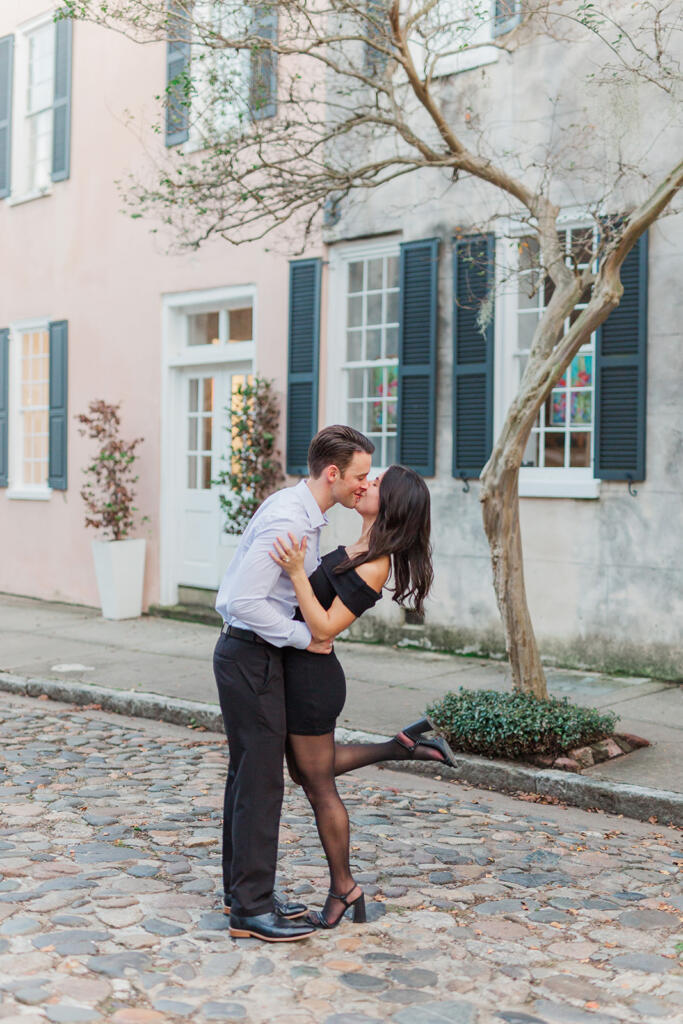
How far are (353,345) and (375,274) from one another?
68 cm

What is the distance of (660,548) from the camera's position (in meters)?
9.04

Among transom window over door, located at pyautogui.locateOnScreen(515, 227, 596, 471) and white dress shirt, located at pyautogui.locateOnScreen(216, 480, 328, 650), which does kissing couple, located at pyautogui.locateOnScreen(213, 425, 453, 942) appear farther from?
transom window over door, located at pyautogui.locateOnScreen(515, 227, 596, 471)

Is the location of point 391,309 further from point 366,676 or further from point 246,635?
point 246,635

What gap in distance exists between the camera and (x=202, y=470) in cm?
1295

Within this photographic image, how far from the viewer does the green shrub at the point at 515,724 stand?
6613mm

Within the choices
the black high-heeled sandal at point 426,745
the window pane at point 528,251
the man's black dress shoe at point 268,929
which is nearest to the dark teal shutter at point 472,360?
the window pane at point 528,251

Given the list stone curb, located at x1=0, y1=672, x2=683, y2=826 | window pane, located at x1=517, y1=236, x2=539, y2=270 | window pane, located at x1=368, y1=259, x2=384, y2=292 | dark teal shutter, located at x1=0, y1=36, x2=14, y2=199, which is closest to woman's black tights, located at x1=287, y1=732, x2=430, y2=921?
stone curb, located at x1=0, y1=672, x2=683, y2=826

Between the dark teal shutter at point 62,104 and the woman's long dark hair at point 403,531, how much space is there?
11.2m

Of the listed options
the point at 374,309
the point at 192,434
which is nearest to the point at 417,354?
the point at 374,309

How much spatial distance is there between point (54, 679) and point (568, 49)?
6.31 meters

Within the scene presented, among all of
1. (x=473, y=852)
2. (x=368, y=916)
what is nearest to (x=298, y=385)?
(x=473, y=852)

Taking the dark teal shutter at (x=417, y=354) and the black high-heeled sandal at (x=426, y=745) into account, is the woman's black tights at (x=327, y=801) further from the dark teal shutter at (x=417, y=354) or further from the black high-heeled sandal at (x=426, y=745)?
the dark teal shutter at (x=417, y=354)

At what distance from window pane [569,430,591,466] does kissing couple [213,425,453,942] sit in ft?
18.3

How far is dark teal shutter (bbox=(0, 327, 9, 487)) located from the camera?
1535 centimetres
